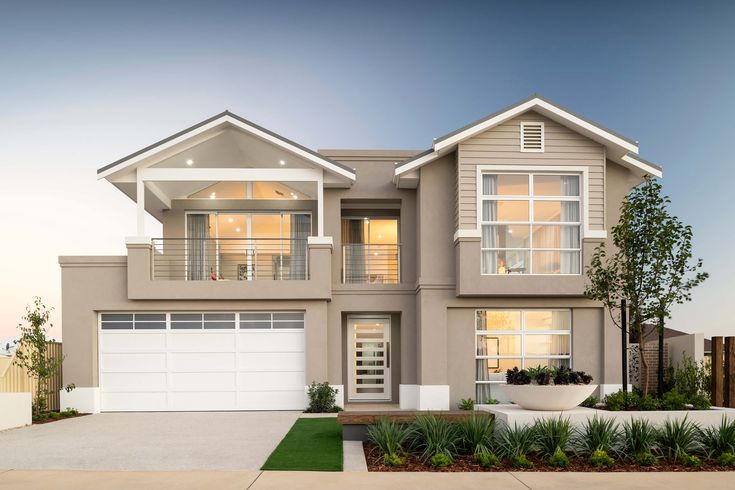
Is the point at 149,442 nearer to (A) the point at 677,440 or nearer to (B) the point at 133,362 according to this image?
(B) the point at 133,362

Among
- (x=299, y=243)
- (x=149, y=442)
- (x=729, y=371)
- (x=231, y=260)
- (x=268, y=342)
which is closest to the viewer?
(x=149, y=442)

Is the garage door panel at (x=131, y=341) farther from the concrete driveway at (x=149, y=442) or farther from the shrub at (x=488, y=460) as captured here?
the shrub at (x=488, y=460)

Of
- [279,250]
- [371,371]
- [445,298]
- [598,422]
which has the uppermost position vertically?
[279,250]

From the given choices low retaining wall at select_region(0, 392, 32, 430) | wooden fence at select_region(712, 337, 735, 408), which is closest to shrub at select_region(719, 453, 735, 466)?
wooden fence at select_region(712, 337, 735, 408)

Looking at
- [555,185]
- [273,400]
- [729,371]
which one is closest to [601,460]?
[729,371]

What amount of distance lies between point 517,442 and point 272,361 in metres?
9.09

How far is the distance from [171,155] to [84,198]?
6184 millimetres

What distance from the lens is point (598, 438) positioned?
9.67 metres

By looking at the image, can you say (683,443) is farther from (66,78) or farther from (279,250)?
(66,78)

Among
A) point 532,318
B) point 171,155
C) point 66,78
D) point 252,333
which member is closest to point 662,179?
point 532,318

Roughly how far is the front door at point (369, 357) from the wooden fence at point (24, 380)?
791 centimetres

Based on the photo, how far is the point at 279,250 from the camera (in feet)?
60.6

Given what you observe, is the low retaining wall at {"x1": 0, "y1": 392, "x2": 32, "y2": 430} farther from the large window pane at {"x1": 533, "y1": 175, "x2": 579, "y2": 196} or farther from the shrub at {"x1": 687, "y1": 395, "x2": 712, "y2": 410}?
the shrub at {"x1": 687, "y1": 395, "x2": 712, "y2": 410}

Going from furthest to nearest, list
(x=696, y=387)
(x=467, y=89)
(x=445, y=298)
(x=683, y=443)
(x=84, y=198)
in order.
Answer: (x=467, y=89) → (x=84, y=198) → (x=445, y=298) → (x=696, y=387) → (x=683, y=443)
